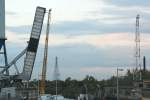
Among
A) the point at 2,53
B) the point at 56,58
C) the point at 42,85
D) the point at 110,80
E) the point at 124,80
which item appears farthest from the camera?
the point at 110,80

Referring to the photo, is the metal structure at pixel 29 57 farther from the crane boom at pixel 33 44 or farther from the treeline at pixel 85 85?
the treeline at pixel 85 85

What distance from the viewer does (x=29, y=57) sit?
113688 mm

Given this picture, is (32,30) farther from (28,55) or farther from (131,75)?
(131,75)

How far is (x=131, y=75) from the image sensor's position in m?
163

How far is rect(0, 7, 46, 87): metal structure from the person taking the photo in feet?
372

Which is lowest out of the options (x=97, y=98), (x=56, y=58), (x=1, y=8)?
(x=97, y=98)

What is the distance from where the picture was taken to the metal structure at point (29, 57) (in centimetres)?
11331

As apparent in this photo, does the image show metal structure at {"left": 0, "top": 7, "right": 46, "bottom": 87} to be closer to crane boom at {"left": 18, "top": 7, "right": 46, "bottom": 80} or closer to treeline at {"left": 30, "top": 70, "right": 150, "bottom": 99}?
crane boom at {"left": 18, "top": 7, "right": 46, "bottom": 80}

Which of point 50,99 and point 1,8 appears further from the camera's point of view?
point 1,8

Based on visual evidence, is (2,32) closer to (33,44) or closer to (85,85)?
(33,44)

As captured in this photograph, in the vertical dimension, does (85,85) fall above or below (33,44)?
below

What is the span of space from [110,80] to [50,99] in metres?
83.2

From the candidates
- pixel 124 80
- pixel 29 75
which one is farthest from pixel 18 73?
pixel 124 80

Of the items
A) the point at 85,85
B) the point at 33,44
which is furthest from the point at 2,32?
the point at 85,85
